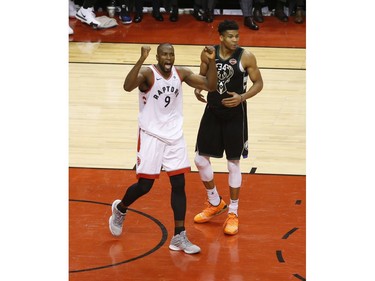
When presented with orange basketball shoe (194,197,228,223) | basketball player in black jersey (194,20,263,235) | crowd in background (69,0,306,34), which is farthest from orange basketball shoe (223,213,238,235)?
crowd in background (69,0,306,34)

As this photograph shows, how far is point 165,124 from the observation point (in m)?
6.00

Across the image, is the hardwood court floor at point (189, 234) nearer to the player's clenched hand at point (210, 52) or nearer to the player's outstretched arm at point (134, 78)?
the player's outstretched arm at point (134, 78)

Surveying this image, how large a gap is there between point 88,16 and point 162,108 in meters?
9.32

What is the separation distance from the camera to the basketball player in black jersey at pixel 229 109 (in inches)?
248

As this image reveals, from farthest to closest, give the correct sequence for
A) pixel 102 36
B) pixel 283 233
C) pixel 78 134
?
pixel 102 36
pixel 78 134
pixel 283 233

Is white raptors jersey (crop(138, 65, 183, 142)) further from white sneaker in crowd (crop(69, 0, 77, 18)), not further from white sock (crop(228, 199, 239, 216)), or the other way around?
white sneaker in crowd (crop(69, 0, 77, 18))

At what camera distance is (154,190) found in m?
7.84

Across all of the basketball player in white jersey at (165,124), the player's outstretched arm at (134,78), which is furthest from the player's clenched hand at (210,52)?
the player's outstretched arm at (134,78)

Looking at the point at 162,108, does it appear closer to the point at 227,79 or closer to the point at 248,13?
the point at 227,79

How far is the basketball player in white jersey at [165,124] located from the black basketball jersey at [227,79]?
0.39m

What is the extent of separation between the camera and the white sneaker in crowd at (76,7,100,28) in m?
14.8
